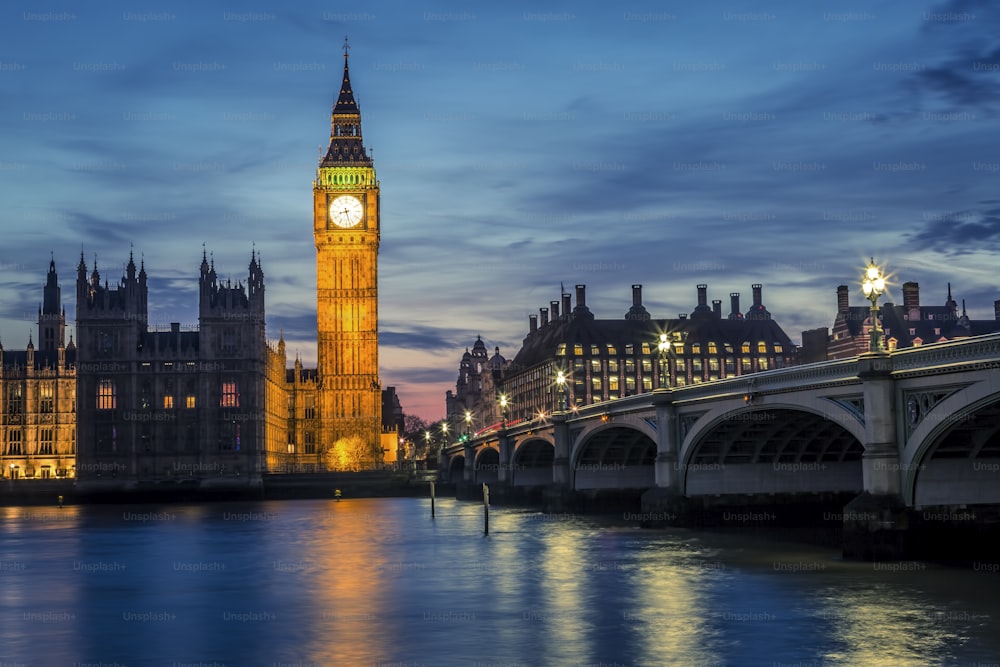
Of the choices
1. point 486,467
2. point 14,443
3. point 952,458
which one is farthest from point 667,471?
point 14,443

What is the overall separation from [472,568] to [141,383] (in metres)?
120

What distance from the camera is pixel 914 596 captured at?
119 feet

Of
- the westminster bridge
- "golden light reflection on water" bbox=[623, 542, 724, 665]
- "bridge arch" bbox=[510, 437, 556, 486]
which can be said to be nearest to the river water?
"golden light reflection on water" bbox=[623, 542, 724, 665]

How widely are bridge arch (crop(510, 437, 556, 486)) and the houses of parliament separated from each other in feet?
157

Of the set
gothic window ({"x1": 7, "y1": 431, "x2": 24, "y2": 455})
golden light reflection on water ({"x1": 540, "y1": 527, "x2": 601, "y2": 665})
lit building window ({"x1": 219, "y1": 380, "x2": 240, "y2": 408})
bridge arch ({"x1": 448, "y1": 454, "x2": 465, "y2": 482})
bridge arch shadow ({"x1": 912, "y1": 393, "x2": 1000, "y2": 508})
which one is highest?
lit building window ({"x1": 219, "y1": 380, "x2": 240, "y2": 408})

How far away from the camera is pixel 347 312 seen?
620 ft

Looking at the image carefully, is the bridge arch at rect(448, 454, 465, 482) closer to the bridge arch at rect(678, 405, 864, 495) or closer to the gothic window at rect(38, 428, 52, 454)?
the gothic window at rect(38, 428, 52, 454)

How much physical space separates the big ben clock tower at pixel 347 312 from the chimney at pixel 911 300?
7604 cm

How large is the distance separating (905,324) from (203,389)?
300 feet

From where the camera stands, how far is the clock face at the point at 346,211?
19262 cm

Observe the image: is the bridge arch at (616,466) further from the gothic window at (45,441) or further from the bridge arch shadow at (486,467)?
→ the gothic window at (45,441)

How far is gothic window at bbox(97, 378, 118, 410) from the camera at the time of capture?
161500 mm

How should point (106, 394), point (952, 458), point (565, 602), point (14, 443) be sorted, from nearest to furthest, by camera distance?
1. point (565, 602)
2. point (952, 458)
3. point (106, 394)
4. point (14, 443)

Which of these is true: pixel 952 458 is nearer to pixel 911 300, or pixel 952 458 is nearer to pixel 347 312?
pixel 911 300
